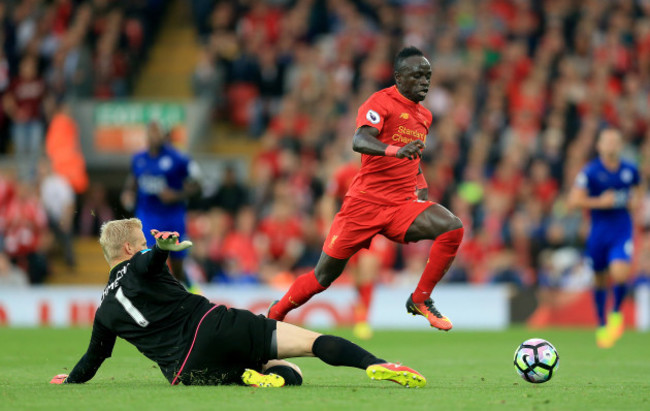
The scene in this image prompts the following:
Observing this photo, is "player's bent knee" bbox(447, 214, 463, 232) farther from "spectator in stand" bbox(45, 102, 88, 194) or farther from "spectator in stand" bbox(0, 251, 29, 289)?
"spectator in stand" bbox(45, 102, 88, 194)

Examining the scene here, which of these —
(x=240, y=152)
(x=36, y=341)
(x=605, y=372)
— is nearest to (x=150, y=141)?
(x=36, y=341)

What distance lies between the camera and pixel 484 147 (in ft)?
60.5

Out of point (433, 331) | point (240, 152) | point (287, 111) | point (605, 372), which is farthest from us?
point (240, 152)

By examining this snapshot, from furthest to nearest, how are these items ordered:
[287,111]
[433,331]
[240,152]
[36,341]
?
[240,152]
[287,111]
[433,331]
[36,341]

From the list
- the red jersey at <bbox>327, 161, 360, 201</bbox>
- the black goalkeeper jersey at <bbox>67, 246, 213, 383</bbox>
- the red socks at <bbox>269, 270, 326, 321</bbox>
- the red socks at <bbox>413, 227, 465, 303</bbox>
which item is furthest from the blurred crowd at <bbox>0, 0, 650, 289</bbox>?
the black goalkeeper jersey at <bbox>67, 246, 213, 383</bbox>

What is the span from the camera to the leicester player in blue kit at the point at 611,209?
12.7 metres

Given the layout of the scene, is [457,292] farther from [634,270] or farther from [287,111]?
[287,111]

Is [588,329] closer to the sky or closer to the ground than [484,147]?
closer to the ground

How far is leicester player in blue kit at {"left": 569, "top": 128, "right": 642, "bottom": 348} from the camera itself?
1270 cm

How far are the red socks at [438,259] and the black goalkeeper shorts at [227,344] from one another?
199 cm

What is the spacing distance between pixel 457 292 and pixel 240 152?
637cm

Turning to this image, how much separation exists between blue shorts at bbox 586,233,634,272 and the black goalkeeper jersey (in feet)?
23.4

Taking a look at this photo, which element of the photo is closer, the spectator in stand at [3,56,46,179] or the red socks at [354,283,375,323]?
the red socks at [354,283,375,323]

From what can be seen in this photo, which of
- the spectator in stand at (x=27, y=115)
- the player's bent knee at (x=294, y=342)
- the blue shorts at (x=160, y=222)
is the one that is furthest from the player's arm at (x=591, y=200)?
the spectator in stand at (x=27, y=115)
